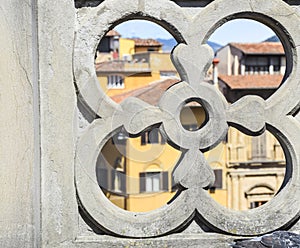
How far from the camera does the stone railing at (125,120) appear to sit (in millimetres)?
1540

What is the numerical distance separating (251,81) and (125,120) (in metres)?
20.9

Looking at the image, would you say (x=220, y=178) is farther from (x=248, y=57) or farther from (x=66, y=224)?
(x=66, y=224)

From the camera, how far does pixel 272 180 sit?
24.7 meters

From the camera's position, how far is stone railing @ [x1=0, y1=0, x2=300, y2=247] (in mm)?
1540

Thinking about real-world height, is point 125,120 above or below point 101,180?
above

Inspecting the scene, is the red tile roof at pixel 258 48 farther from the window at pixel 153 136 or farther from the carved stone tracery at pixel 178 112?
the carved stone tracery at pixel 178 112

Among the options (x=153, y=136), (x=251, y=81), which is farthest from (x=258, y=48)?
(x=153, y=136)

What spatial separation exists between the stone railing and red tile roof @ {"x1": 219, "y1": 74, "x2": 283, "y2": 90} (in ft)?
65.5

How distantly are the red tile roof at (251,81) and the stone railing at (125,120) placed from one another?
785 inches

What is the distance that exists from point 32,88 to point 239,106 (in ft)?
1.45

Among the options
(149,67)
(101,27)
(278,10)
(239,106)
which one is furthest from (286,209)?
(149,67)

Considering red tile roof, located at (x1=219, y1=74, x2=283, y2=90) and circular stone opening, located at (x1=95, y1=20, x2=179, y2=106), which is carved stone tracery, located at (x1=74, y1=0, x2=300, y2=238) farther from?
red tile roof, located at (x1=219, y1=74, x2=283, y2=90)

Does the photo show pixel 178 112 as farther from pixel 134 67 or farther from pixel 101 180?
pixel 134 67

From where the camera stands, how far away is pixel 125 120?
5.06ft
